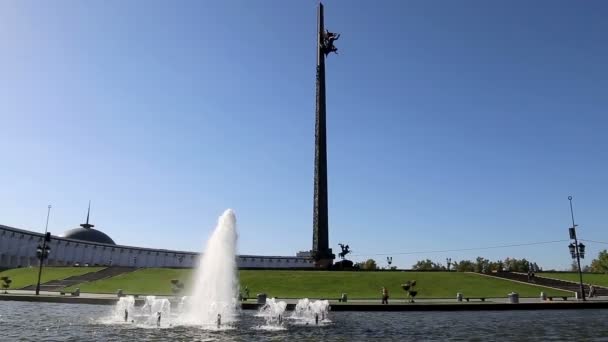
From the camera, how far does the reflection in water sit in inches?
687

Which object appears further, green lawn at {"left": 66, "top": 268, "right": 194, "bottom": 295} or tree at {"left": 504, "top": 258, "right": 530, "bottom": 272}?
tree at {"left": 504, "top": 258, "right": 530, "bottom": 272}

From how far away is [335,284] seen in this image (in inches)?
1843

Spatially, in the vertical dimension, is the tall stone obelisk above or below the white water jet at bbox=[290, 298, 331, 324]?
above

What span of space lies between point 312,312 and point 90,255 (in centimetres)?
10371

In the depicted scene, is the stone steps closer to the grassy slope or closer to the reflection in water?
the grassy slope

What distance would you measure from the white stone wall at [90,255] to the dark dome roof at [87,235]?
996 centimetres

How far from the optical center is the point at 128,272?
2298 inches

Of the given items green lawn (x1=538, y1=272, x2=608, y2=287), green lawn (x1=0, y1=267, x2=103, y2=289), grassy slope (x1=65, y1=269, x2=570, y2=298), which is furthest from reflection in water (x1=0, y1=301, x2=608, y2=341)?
green lawn (x1=0, y1=267, x2=103, y2=289)

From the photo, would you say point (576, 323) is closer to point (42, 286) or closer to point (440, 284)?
point (440, 284)

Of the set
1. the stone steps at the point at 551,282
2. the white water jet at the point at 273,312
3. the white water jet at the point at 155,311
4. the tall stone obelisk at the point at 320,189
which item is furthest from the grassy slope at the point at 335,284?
the white water jet at the point at 155,311

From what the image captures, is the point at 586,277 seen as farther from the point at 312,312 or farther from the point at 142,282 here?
the point at 142,282

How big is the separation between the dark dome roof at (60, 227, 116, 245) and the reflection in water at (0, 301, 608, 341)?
108665 millimetres

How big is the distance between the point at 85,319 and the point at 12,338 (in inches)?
279

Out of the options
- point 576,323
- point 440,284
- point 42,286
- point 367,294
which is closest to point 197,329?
point 576,323
